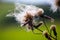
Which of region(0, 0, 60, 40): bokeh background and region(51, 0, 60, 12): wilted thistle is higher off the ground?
region(51, 0, 60, 12): wilted thistle

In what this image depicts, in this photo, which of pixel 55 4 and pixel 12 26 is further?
pixel 12 26

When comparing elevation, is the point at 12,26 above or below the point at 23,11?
below

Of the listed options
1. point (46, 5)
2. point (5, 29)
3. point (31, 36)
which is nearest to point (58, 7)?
point (46, 5)

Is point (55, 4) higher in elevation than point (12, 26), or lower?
higher

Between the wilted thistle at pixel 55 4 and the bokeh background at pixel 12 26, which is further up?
the wilted thistle at pixel 55 4

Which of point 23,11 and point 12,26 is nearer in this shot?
point 23,11

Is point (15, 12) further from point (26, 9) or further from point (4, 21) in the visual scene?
point (4, 21)

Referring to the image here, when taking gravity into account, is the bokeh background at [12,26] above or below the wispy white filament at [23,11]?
below

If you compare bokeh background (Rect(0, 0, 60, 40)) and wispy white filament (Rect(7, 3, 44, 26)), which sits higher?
wispy white filament (Rect(7, 3, 44, 26))

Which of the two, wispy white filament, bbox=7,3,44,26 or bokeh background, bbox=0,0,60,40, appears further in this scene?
bokeh background, bbox=0,0,60,40

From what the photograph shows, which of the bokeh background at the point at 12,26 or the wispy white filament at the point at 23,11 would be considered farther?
the bokeh background at the point at 12,26

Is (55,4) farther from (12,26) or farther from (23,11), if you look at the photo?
(12,26)

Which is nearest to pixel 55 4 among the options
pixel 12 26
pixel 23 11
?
pixel 23 11
